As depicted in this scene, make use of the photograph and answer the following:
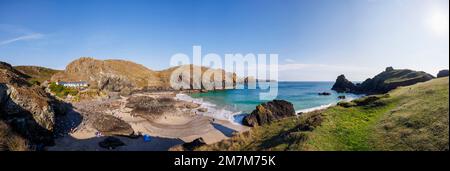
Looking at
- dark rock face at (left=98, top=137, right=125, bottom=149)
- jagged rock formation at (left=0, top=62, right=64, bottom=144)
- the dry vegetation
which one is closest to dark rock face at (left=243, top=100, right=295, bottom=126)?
dark rock face at (left=98, top=137, right=125, bottom=149)

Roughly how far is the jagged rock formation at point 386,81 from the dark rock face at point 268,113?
5087cm

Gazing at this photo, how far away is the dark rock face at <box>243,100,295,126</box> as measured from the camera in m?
31.5

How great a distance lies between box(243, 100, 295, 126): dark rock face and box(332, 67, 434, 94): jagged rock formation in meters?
50.9

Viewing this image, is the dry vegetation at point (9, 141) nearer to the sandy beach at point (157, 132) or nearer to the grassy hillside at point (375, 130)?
the sandy beach at point (157, 132)

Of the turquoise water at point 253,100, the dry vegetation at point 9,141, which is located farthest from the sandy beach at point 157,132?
the turquoise water at point 253,100

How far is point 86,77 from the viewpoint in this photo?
121 meters

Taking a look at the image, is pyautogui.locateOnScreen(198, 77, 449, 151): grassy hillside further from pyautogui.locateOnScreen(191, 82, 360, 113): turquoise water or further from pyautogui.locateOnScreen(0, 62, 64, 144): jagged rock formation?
pyautogui.locateOnScreen(191, 82, 360, 113): turquoise water

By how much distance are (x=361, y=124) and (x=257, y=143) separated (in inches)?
290

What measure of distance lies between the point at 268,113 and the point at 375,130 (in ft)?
58.3

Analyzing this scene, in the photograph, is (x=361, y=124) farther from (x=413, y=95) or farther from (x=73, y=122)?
(x=73, y=122)

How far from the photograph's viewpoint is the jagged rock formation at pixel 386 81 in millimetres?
65562

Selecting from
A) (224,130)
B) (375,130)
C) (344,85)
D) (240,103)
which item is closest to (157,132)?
(224,130)

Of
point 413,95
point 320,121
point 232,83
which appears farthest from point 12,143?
point 232,83
